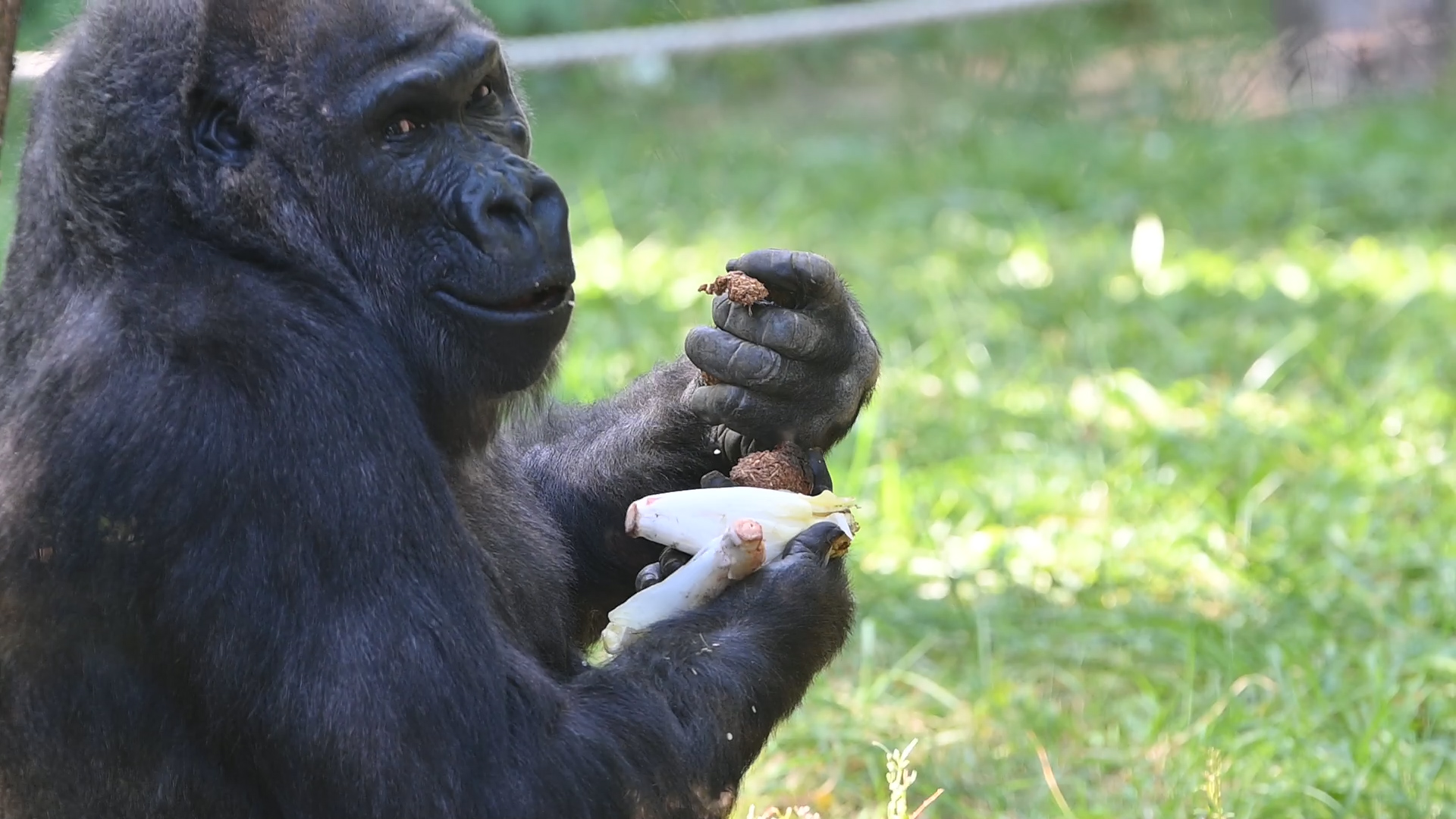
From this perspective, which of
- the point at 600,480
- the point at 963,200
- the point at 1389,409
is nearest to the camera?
the point at 600,480

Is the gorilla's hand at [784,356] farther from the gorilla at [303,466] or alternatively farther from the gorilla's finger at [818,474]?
the gorilla at [303,466]

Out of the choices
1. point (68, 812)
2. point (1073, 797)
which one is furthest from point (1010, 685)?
point (68, 812)

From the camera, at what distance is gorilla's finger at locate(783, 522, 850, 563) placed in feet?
10.4

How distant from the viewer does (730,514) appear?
325 centimetres

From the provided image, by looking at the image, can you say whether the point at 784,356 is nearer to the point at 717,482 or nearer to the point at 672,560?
the point at 717,482

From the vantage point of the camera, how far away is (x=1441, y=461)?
591cm

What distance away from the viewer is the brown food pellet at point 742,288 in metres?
3.44

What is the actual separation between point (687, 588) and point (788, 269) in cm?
67

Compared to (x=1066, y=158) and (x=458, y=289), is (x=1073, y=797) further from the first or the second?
(x=1066, y=158)

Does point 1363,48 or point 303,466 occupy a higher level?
point 303,466

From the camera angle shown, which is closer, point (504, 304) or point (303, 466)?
point (303, 466)

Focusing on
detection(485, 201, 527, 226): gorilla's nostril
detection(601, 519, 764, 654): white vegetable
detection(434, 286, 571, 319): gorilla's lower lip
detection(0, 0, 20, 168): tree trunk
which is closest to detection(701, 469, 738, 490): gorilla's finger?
detection(601, 519, 764, 654): white vegetable

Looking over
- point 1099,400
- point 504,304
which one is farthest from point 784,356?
point 1099,400

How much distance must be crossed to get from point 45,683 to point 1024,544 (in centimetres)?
335
